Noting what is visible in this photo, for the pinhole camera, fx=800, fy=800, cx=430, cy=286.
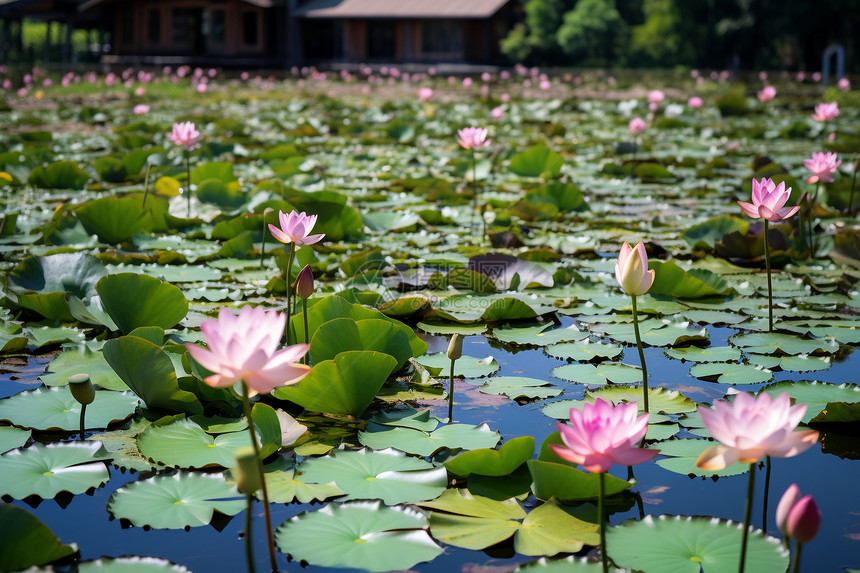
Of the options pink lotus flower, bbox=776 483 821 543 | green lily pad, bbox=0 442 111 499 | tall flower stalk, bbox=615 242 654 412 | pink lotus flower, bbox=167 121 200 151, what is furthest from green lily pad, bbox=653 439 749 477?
pink lotus flower, bbox=167 121 200 151

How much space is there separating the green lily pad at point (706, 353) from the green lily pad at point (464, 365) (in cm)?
41

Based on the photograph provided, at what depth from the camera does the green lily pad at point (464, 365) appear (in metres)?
1.66

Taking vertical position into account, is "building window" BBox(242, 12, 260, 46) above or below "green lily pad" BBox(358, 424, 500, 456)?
above

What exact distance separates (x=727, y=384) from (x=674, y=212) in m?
2.03

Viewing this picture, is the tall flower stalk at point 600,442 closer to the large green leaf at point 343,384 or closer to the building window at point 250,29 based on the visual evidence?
the large green leaf at point 343,384

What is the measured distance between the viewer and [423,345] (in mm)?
1586

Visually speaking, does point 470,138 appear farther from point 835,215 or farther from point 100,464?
point 100,464

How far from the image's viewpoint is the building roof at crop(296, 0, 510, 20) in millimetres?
20375

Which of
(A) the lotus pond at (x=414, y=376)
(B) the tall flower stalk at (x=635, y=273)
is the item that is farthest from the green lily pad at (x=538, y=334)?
(B) the tall flower stalk at (x=635, y=273)

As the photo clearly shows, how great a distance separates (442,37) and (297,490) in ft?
72.6

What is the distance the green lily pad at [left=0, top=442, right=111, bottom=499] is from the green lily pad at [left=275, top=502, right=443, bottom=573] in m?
0.35

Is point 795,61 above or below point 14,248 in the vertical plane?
above

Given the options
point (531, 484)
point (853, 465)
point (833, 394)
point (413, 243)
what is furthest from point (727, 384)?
point (413, 243)

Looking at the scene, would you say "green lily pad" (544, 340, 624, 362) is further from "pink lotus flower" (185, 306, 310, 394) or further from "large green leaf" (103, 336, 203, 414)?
"pink lotus flower" (185, 306, 310, 394)
